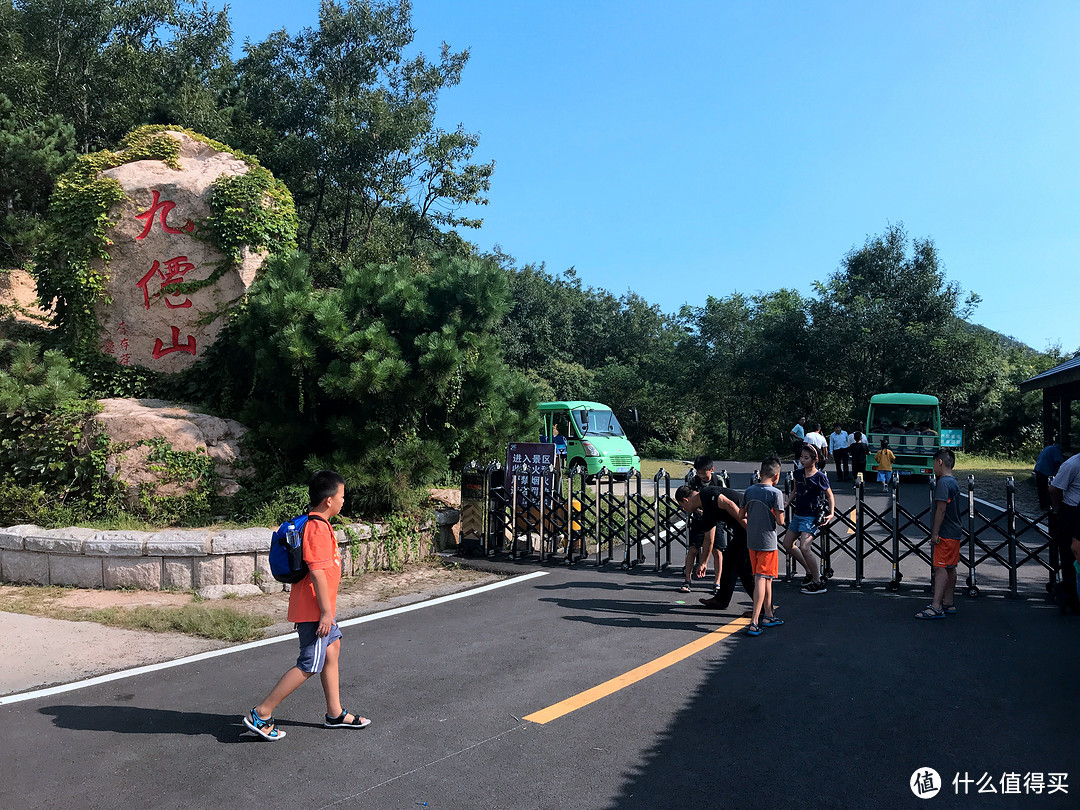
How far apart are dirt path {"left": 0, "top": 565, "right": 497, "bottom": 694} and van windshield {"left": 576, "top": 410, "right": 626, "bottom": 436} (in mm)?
10480

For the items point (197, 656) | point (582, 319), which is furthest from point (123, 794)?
point (582, 319)

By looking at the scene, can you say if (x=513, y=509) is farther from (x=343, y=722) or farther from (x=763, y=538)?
(x=343, y=722)

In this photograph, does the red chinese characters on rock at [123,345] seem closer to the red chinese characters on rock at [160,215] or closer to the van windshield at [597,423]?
the red chinese characters on rock at [160,215]

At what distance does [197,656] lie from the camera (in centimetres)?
617

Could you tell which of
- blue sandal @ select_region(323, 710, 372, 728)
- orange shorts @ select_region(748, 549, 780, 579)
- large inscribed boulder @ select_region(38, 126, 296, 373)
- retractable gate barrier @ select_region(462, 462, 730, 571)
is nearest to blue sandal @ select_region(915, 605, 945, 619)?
orange shorts @ select_region(748, 549, 780, 579)

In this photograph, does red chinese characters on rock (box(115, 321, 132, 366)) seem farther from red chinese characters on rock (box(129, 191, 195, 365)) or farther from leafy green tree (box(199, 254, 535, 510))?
leafy green tree (box(199, 254, 535, 510))

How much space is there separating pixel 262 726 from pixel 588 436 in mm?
15505

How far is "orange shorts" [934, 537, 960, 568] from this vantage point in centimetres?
707

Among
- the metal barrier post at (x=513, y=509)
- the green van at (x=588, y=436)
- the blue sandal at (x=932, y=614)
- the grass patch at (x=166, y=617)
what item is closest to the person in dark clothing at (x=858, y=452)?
the green van at (x=588, y=436)

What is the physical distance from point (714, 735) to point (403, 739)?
6.09ft

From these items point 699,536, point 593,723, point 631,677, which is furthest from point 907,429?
point 593,723

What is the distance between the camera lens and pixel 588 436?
19578mm

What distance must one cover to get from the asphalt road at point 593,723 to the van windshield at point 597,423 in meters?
12.7

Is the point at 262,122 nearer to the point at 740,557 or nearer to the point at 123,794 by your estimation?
the point at 740,557
